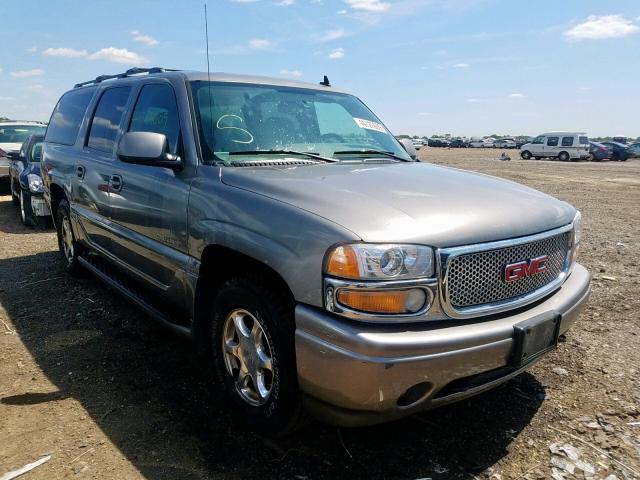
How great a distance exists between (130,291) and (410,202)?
2455 mm

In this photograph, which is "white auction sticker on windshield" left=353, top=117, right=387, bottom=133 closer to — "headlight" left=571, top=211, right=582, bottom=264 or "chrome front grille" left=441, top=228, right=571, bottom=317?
"headlight" left=571, top=211, right=582, bottom=264

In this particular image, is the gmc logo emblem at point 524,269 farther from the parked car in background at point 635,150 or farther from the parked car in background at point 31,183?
the parked car in background at point 635,150

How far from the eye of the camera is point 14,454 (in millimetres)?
2582

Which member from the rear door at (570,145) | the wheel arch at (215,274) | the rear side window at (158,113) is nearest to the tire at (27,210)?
the rear side window at (158,113)

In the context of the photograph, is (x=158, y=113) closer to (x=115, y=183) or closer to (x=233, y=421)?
(x=115, y=183)

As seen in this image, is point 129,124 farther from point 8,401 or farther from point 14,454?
point 14,454

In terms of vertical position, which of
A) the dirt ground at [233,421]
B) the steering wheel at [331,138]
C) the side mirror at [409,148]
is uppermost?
the steering wheel at [331,138]

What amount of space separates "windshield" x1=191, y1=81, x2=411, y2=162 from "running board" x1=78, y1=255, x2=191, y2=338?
1077 millimetres

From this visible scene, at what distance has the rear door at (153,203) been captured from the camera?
10.4 feet

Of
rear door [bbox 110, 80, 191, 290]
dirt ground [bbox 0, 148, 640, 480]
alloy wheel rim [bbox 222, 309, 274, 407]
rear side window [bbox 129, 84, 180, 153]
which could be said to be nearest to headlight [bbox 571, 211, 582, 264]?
dirt ground [bbox 0, 148, 640, 480]

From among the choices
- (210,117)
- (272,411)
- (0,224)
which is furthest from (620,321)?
(0,224)

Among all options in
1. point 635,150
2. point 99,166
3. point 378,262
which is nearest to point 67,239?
point 99,166

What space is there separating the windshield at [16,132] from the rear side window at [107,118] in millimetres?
9557

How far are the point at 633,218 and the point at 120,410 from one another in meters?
10.2
